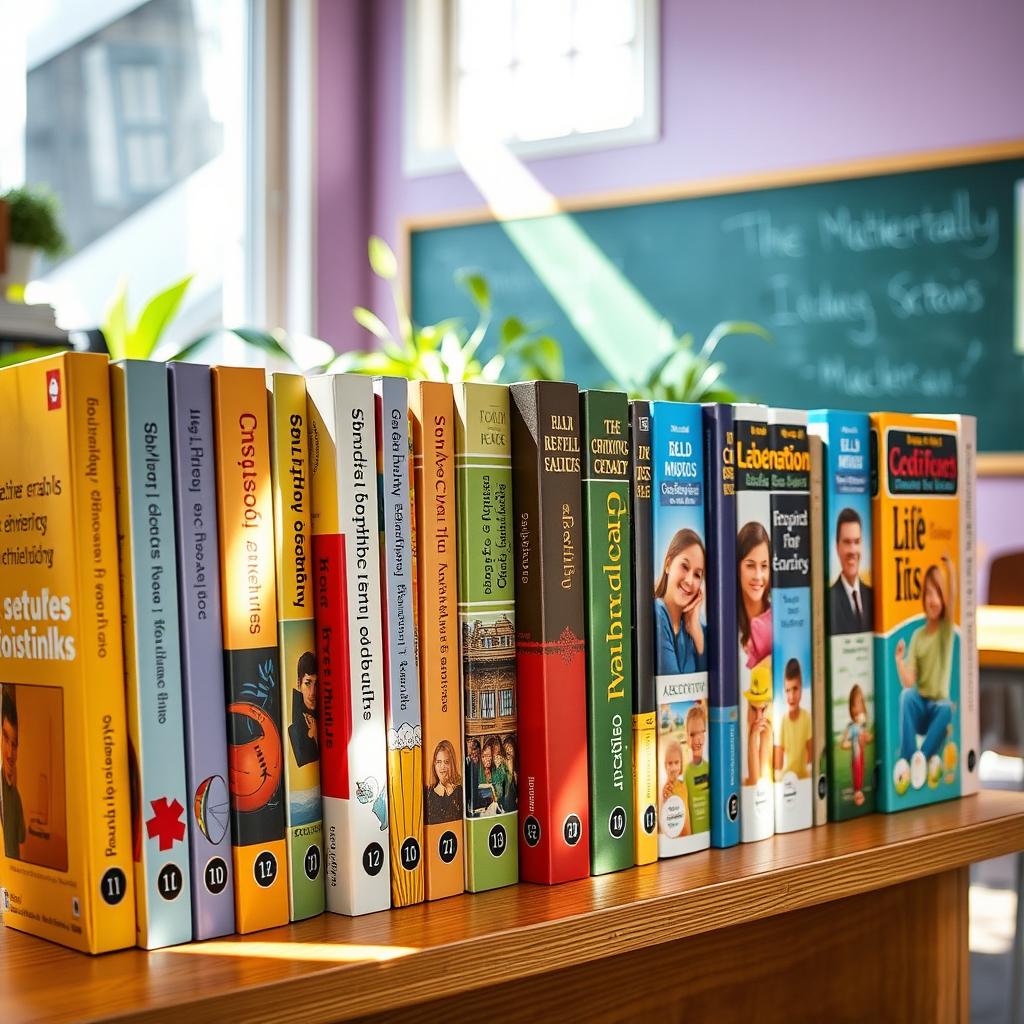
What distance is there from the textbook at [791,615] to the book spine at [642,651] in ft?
0.34

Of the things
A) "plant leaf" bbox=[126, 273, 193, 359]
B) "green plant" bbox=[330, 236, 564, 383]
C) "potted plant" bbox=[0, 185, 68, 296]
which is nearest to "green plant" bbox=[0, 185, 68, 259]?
"potted plant" bbox=[0, 185, 68, 296]

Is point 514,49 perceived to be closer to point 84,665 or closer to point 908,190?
point 908,190

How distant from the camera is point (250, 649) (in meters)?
0.64

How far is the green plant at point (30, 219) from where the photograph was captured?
2346mm

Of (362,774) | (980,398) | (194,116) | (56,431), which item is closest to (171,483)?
(56,431)

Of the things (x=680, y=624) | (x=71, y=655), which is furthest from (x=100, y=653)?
(x=680, y=624)

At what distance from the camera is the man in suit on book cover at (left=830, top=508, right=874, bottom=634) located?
870mm

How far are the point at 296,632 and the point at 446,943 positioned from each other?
0.17 meters

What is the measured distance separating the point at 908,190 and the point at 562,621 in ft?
10.3

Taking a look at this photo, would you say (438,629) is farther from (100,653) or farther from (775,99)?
(775,99)

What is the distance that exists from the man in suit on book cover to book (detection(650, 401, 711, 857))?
4.8 inches

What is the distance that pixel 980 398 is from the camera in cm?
346

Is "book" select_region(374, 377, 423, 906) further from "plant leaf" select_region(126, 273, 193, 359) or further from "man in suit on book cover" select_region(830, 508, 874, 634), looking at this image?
"plant leaf" select_region(126, 273, 193, 359)

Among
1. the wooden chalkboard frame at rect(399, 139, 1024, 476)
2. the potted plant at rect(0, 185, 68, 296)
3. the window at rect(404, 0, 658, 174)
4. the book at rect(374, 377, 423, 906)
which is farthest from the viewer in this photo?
the window at rect(404, 0, 658, 174)
